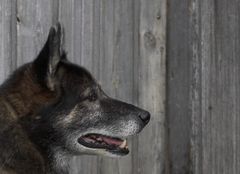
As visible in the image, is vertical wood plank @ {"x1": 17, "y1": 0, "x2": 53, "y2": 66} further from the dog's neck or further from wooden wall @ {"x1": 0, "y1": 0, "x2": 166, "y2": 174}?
the dog's neck

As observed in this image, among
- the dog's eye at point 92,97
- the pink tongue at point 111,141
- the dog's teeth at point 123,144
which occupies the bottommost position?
the dog's teeth at point 123,144

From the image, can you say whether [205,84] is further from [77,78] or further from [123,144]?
[77,78]

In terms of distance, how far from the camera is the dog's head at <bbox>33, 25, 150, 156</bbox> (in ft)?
23.3

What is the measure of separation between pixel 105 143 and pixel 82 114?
25 centimetres

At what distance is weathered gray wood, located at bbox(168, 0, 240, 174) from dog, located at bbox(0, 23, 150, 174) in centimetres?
70

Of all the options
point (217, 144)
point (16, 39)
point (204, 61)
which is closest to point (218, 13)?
point (204, 61)

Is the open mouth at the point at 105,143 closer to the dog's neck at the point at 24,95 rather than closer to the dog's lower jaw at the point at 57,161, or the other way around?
the dog's lower jaw at the point at 57,161

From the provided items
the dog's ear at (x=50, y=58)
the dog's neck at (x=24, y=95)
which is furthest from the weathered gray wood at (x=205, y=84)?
the dog's neck at (x=24, y=95)

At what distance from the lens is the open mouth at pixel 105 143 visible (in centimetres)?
727

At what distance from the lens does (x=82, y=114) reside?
284 inches

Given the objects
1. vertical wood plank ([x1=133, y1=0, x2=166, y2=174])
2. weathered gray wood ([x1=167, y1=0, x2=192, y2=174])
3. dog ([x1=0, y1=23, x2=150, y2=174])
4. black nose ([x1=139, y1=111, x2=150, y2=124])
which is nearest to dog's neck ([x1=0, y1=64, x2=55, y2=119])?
dog ([x1=0, y1=23, x2=150, y2=174])

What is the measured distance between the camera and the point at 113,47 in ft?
26.0

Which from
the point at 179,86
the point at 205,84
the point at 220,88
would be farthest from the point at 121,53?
the point at 220,88

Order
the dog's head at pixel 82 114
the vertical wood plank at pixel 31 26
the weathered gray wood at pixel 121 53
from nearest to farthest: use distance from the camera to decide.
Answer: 1. the dog's head at pixel 82 114
2. the vertical wood plank at pixel 31 26
3. the weathered gray wood at pixel 121 53
